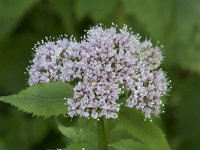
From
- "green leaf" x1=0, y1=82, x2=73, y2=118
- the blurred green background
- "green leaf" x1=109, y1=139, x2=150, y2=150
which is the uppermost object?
the blurred green background

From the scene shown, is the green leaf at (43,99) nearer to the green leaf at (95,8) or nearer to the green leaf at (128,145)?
the green leaf at (128,145)

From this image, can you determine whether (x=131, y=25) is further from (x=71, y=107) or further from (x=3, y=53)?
(x=71, y=107)

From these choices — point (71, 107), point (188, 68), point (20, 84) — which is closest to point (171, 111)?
point (188, 68)

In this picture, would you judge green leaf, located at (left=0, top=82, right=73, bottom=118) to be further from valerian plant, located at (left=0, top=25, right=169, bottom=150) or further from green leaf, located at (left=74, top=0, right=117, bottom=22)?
green leaf, located at (left=74, top=0, right=117, bottom=22)

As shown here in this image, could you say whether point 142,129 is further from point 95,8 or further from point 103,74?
point 95,8

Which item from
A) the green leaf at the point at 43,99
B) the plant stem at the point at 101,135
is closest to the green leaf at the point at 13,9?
the green leaf at the point at 43,99

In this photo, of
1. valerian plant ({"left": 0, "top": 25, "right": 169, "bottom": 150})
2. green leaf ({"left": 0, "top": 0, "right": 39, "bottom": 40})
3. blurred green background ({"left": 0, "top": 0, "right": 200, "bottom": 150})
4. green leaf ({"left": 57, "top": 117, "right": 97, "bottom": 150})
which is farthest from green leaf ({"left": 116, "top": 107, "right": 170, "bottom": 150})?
green leaf ({"left": 0, "top": 0, "right": 39, "bottom": 40})

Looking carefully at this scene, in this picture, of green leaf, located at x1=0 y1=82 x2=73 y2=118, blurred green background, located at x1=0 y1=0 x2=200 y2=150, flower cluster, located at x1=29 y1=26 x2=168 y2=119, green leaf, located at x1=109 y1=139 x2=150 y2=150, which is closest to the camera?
flower cluster, located at x1=29 y1=26 x2=168 y2=119
